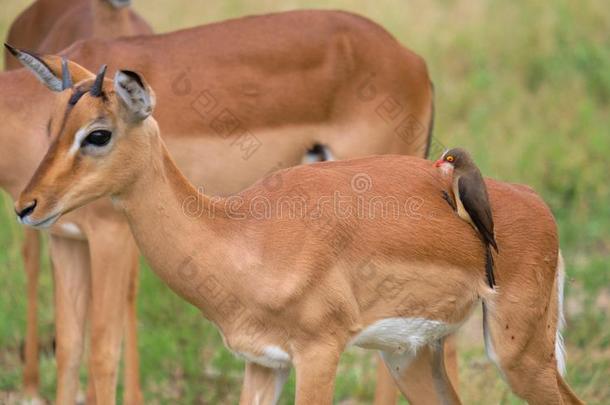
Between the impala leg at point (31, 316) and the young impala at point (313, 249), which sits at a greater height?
the young impala at point (313, 249)

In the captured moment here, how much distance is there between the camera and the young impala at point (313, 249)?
4270 millimetres

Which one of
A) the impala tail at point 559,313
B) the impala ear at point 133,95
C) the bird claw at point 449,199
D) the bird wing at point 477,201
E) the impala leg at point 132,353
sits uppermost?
the impala ear at point 133,95

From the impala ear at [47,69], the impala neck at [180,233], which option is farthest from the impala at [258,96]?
the impala neck at [180,233]

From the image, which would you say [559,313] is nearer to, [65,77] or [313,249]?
[313,249]

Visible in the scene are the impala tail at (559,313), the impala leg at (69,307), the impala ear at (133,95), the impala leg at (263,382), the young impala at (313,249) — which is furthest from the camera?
the impala leg at (69,307)

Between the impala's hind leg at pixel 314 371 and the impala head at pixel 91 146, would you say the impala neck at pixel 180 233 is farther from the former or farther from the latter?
the impala's hind leg at pixel 314 371

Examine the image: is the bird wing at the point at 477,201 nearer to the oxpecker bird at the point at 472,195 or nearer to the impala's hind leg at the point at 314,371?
the oxpecker bird at the point at 472,195

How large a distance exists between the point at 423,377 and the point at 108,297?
1431 mm

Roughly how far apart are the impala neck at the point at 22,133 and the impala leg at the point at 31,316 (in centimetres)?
112

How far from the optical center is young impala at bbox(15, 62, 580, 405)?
427 centimetres

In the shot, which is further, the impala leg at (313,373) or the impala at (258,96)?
the impala at (258,96)

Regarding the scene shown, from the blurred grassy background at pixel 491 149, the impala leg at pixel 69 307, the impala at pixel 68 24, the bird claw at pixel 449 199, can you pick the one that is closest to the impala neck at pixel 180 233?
the bird claw at pixel 449 199

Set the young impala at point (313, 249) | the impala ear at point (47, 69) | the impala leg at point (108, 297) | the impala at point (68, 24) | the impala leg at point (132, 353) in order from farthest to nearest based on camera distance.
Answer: the impala at point (68, 24) < the impala leg at point (132, 353) < the impala leg at point (108, 297) < the impala ear at point (47, 69) < the young impala at point (313, 249)

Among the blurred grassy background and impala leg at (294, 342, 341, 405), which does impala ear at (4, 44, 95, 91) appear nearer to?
impala leg at (294, 342, 341, 405)
